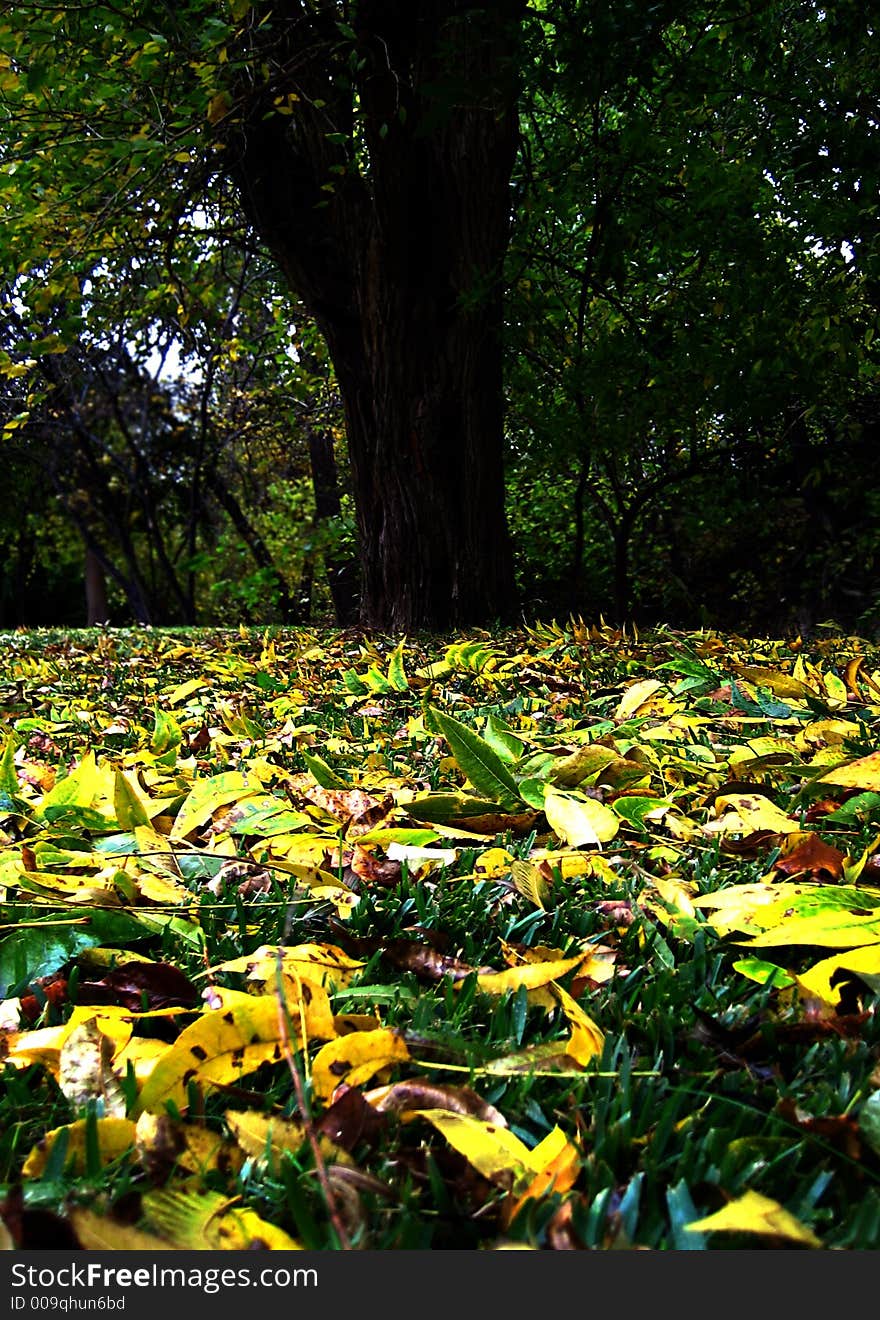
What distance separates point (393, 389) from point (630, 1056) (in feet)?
18.0

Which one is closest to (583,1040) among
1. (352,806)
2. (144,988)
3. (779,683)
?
(144,988)

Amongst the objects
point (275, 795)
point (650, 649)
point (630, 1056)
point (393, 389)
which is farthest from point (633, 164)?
point (630, 1056)

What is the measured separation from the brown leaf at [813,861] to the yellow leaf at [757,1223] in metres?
0.68

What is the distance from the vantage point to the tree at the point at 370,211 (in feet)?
17.0

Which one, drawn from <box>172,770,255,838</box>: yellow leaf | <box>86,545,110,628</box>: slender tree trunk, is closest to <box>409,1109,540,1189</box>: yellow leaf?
<box>172,770,255,838</box>: yellow leaf

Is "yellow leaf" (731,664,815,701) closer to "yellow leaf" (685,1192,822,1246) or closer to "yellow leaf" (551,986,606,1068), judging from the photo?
"yellow leaf" (551,986,606,1068)

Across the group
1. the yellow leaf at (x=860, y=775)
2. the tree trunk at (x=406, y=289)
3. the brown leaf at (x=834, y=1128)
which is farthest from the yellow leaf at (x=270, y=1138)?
the tree trunk at (x=406, y=289)

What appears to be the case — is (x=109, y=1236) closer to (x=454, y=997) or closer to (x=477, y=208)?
(x=454, y=997)

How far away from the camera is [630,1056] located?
83cm

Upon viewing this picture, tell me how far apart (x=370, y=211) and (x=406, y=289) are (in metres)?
0.55

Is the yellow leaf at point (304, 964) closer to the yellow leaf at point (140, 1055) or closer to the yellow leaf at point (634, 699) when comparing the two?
the yellow leaf at point (140, 1055)

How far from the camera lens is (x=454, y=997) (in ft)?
3.17

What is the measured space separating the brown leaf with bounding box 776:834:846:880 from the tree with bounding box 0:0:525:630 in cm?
457

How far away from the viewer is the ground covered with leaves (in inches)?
25.6
